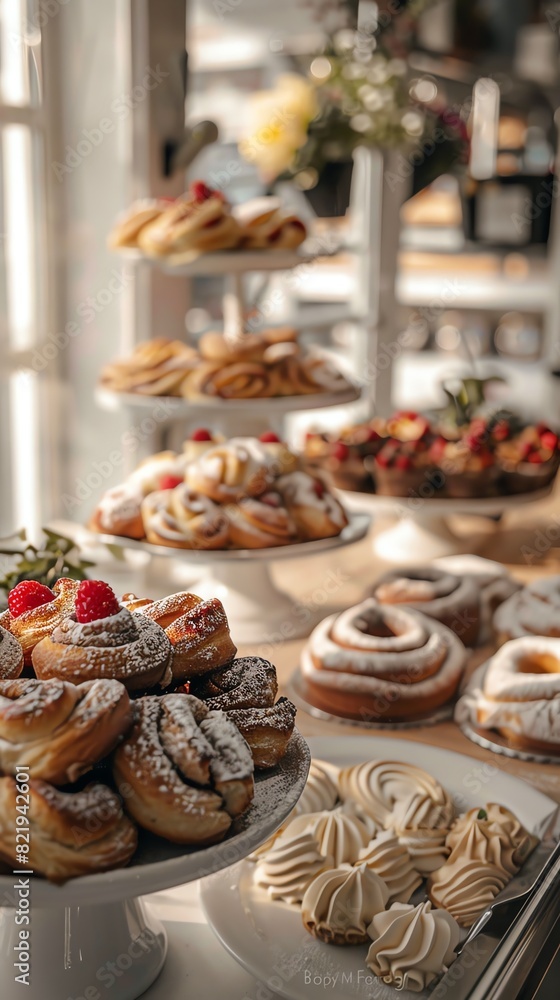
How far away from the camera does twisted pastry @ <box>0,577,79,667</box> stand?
0.78m

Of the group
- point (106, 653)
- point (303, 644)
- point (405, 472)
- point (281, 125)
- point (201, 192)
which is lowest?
point (303, 644)

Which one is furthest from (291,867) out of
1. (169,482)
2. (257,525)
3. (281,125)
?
(281,125)

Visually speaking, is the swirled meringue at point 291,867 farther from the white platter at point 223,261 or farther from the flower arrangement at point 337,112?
the flower arrangement at point 337,112

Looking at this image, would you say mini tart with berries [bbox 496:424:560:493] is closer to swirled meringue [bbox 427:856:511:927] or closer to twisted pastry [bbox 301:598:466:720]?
twisted pastry [bbox 301:598:466:720]

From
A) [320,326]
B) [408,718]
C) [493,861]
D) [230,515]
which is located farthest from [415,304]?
[493,861]

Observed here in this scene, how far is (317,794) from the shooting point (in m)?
1.04

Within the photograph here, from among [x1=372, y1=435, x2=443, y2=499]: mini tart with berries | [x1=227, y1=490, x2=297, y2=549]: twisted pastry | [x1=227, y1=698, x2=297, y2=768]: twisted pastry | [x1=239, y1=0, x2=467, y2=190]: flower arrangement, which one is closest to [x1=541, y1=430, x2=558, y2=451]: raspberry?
[x1=372, y1=435, x2=443, y2=499]: mini tart with berries

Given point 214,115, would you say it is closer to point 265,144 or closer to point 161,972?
point 265,144

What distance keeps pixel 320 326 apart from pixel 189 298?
2.20 ft

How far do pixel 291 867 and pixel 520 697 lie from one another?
0.43 m

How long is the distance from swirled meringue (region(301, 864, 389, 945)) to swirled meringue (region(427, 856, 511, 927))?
63mm

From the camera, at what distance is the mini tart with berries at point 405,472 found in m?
1.95

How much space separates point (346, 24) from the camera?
269 centimetres

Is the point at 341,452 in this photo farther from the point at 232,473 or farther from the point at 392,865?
the point at 392,865
